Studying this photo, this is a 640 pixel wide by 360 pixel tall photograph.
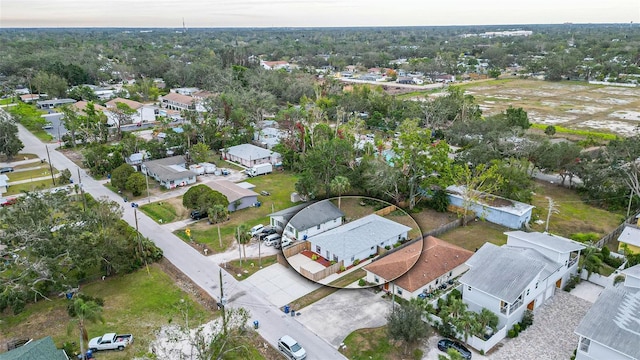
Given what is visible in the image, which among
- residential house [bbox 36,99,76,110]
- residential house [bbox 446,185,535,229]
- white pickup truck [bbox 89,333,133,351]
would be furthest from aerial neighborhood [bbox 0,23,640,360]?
residential house [bbox 36,99,76,110]

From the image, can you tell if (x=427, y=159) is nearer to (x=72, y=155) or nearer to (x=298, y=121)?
(x=298, y=121)

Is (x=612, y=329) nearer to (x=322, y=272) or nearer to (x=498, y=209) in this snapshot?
(x=322, y=272)

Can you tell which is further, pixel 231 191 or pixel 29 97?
pixel 29 97

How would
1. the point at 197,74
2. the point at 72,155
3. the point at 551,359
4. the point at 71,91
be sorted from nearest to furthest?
the point at 551,359
the point at 72,155
the point at 71,91
the point at 197,74

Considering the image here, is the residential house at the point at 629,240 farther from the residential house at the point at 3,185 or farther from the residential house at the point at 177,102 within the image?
the residential house at the point at 177,102

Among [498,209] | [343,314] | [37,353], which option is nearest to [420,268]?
[343,314]

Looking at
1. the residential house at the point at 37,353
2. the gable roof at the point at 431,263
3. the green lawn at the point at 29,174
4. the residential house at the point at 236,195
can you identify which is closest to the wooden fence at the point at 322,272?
the gable roof at the point at 431,263

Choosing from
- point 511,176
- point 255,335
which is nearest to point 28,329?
point 255,335
